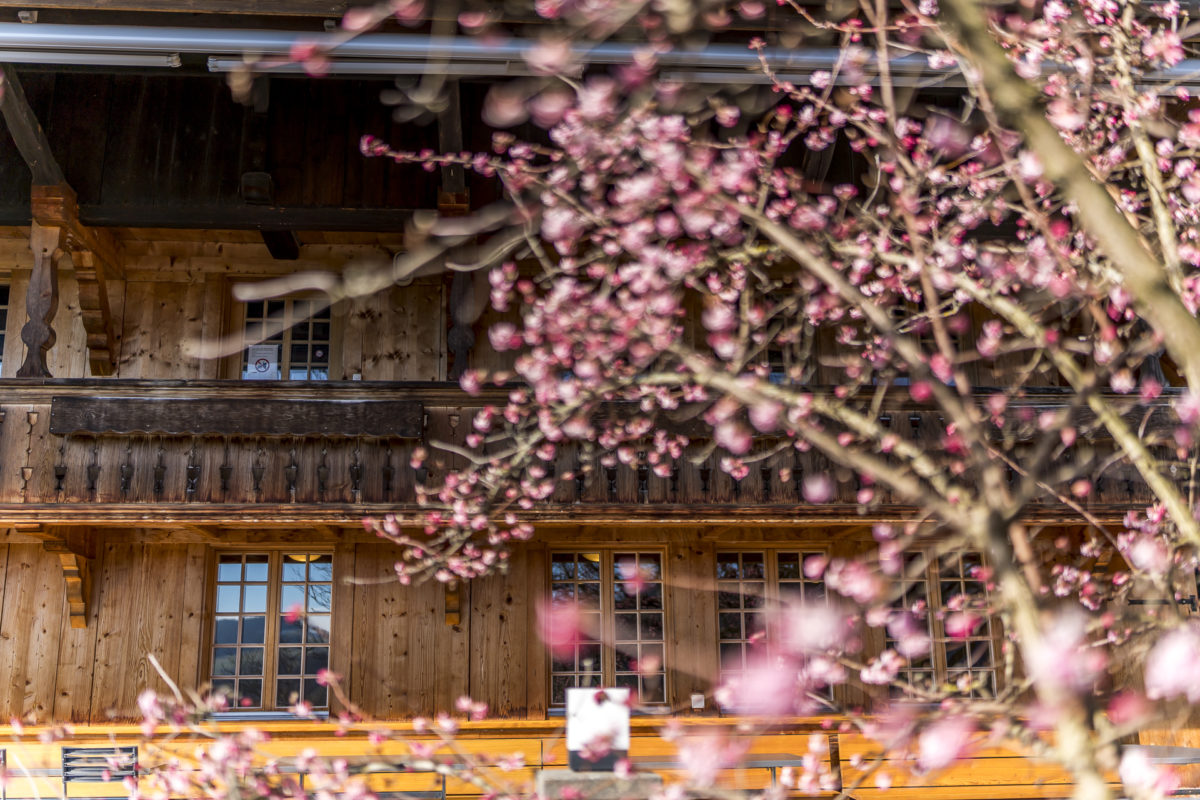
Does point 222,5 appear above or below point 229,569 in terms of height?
above

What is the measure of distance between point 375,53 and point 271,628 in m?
4.88

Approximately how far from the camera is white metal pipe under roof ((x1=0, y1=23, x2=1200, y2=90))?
20.5 feet

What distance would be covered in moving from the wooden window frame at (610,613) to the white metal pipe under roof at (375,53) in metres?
4.12

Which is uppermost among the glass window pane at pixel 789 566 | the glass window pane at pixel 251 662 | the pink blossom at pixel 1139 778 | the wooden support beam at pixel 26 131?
the wooden support beam at pixel 26 131

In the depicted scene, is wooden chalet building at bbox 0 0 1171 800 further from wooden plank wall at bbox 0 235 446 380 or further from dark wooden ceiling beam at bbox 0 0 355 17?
dark wooden ceiling beam at bbox 0 0 355 17

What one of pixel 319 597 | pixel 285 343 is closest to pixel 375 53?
pixel 285 343

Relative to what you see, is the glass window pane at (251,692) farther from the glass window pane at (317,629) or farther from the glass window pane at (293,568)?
the glass window pane at (293,568)

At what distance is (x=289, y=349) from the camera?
8.75 meters

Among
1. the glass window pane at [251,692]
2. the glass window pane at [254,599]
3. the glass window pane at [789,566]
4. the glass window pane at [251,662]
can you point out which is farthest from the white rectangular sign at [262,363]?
the glass window pane at [789,566]

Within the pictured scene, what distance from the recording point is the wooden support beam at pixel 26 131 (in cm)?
671

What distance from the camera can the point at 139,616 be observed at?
820cm

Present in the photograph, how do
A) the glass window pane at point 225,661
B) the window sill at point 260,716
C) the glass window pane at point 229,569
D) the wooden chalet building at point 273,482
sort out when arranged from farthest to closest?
the glass window pane at point 229,569 → the glass window pane at point 225,661 → the window sill at point 260,716 → the wooden chalet building at point 273,482

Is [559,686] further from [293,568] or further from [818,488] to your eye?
[818,488]

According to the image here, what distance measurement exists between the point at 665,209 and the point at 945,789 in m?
5.38
